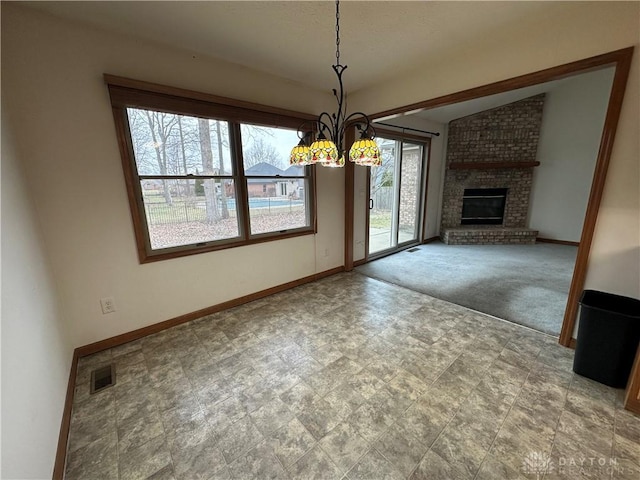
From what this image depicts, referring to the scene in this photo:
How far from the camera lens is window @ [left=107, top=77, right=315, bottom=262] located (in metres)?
2.15

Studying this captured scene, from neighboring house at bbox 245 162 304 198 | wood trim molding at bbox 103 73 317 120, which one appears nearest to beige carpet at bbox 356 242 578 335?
neighboring house at bbox 245 162 304 198

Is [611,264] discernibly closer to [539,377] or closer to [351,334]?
[539,377]

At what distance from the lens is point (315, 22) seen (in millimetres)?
1916

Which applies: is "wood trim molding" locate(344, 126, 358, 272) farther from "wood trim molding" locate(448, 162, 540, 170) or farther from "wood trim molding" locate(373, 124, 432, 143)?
"wood trim molding" locate(448, 162, 540, 170)

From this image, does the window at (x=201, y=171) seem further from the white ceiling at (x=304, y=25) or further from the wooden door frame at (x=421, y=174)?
the wooden door frame at (x=421, y=174)

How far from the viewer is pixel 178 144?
2344 mm

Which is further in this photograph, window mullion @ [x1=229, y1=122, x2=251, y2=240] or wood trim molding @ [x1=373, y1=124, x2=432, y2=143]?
wood trim molding @ [x1=373, y1=124, x2=432, y2=143]

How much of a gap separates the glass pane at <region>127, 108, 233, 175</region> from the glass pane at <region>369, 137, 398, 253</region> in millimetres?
2603

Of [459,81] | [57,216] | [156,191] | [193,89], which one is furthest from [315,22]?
[57,216]

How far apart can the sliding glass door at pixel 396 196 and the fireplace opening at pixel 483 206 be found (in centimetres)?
129

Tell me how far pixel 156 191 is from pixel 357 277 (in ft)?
8.79

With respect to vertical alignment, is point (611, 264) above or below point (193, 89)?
below

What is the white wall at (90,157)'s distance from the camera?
67.3 inches

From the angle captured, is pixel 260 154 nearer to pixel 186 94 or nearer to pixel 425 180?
pixel 186 94
